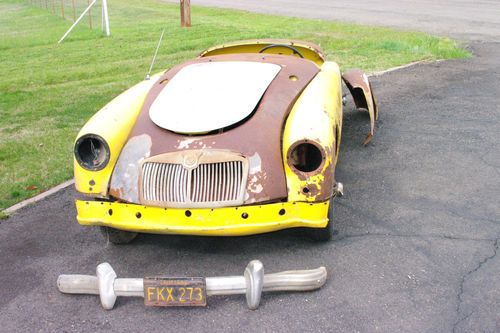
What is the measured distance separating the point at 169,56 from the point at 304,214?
818cm

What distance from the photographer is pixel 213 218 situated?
353cm

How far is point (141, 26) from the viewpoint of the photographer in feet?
53.7

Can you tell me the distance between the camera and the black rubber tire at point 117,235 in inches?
160

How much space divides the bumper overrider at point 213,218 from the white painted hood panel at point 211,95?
59cm

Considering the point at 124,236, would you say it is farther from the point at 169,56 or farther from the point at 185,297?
the point at 169,56

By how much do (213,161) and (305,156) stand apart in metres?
0.63

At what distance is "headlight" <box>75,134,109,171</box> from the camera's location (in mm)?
3855

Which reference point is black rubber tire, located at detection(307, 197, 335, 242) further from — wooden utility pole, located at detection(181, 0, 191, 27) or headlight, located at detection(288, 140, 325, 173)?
wooden utility pole, located at detection(181, 0, 191, 27)

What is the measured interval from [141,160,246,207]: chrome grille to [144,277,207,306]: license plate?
1.72 feet

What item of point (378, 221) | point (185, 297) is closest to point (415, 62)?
Answer: point (378, 221)

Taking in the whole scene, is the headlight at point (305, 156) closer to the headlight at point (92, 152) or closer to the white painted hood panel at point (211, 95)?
the white painted hood panel at point (211, 95)

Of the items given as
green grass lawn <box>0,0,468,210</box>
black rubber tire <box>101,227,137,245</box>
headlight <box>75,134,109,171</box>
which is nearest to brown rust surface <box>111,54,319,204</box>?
headlight <box>75,134,109,171</box>

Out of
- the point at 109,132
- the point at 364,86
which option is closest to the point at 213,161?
the point at 109,132

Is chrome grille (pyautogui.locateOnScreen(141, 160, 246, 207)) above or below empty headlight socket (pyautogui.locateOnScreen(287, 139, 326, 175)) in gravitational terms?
below
